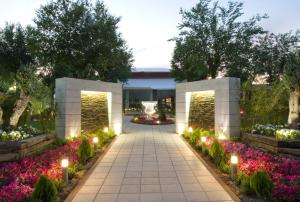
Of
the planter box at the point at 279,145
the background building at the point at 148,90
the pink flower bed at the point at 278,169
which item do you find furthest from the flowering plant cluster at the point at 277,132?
the background building at the point at 148,90

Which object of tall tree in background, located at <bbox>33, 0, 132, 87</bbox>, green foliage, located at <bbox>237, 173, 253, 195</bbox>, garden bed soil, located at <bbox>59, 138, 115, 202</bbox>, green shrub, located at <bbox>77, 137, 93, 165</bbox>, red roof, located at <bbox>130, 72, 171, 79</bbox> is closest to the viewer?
green foliage, located at <bbox>237, 173, 253, 195</bbox>

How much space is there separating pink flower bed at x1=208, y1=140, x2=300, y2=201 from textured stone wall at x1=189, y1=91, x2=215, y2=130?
473 cm

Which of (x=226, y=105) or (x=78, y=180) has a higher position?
(x=226, y=105)

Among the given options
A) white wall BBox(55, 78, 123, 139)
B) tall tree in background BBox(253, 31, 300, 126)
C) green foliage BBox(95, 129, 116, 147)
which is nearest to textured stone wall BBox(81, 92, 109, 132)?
white wall BBox(55, 78, 123, 139)

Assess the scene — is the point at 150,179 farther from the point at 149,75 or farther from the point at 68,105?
the point at 149,75

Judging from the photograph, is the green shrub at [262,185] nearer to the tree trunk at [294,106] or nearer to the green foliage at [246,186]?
the green foliage at [246,186]

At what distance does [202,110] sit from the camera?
14750mm

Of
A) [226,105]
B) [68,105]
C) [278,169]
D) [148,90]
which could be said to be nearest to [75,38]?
[68,105]

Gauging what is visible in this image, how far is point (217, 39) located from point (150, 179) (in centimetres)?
1921

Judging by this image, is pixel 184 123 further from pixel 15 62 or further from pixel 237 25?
pixel 15 62

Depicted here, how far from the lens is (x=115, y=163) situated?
9430 mm

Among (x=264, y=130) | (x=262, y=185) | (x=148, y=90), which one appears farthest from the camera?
(x=148, y=90)

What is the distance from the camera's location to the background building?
38.0m

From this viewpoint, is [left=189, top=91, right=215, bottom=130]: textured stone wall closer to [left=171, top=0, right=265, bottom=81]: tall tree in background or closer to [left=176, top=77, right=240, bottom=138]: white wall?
[left=176, top=77, right=240, bottom=138]: white wall
